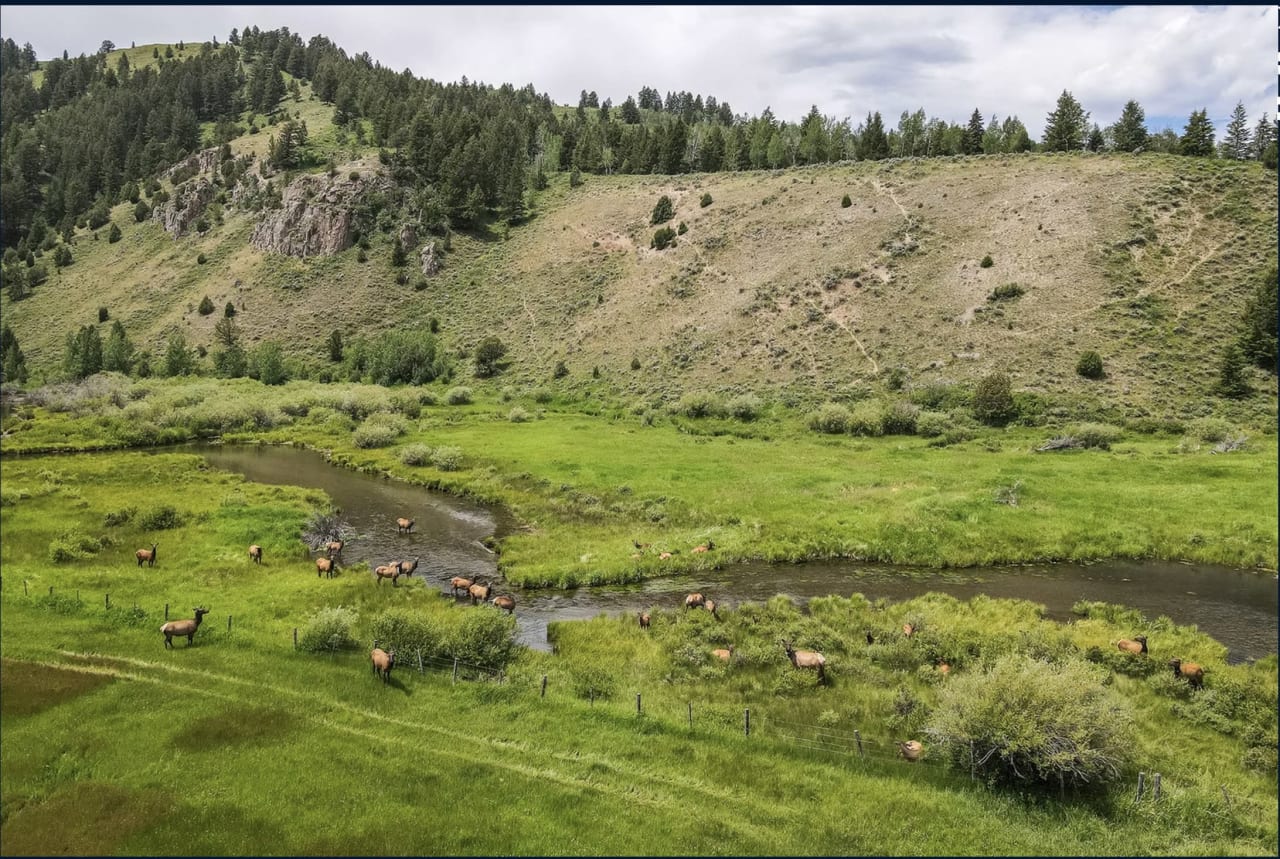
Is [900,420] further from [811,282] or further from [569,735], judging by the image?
[569,735]

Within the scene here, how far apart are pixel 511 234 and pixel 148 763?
140 meters

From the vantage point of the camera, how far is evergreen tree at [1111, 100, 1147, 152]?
128 m

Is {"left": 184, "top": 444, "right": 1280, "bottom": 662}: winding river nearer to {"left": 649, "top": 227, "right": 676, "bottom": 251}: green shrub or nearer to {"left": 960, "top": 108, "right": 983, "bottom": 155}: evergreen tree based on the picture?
{"left": 649, "top": 227, "right": 676, "bottom": 251}: green shrub

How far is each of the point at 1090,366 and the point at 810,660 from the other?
6556cm

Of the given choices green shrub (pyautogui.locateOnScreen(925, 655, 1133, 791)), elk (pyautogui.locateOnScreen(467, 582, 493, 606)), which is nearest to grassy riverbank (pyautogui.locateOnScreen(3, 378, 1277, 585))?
elk (pyautogui.locateOnScreen(467, 582, 493, 606))

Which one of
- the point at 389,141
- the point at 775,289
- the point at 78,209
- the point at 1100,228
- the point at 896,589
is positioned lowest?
the point at 896,589

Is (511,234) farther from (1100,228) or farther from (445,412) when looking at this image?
(1100,228)

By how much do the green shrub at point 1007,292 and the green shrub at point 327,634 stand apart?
291 ft

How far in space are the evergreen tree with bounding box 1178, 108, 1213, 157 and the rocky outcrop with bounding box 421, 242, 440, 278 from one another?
442 feet

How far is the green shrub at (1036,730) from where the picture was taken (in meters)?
20.0

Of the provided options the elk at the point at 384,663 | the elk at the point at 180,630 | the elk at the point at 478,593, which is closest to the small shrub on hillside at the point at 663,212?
the elk at the point at 478,593

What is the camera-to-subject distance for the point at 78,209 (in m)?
179

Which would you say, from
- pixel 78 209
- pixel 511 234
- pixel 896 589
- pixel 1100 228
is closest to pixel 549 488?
pixel 896 589

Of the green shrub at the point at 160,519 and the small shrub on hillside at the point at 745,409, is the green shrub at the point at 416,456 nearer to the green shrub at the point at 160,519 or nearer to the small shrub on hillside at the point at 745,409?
the green shrub at the point at 160,519
